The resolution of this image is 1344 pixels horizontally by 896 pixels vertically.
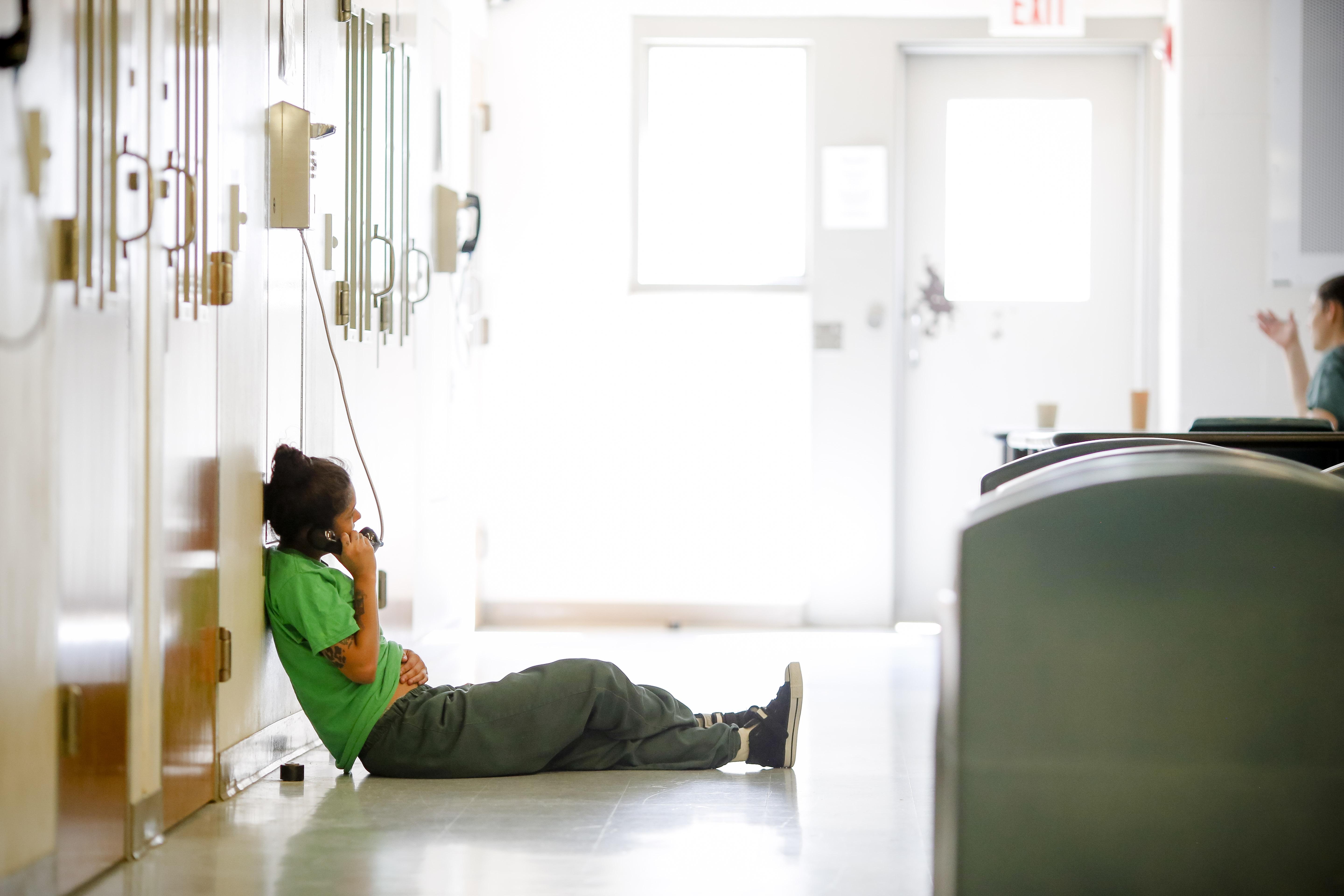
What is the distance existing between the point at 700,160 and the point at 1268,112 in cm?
209

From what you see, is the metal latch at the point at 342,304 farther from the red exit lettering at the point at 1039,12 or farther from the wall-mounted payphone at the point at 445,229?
the red exit lettering at the point at 1039,12

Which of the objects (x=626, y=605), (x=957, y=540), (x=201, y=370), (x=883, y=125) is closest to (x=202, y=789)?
(x=201, y=370)

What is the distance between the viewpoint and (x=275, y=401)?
288 cm

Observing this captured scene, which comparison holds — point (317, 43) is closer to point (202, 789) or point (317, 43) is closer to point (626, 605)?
point (202, 789)

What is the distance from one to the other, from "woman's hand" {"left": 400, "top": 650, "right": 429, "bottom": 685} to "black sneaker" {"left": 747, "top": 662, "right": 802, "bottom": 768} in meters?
0.71

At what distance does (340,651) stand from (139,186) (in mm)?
964

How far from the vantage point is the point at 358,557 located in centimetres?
269

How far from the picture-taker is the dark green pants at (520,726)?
2736 mm

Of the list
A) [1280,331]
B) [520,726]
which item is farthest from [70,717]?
[1280,331]

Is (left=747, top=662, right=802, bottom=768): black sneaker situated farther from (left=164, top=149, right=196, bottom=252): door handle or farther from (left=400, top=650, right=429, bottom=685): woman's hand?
(left=164, top=149, right=196, bottom=252): door handle

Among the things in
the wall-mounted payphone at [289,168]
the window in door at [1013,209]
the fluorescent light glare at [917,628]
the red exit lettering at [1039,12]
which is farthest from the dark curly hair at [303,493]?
the red exit lettering at [1039,12]

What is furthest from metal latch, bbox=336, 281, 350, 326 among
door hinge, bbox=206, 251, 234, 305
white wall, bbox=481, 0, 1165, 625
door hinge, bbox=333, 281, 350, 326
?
white wall, bbox=481, 0, 1165, 625

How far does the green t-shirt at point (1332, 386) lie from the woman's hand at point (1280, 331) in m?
0.51

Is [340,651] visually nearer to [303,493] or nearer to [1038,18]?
[303,493]
